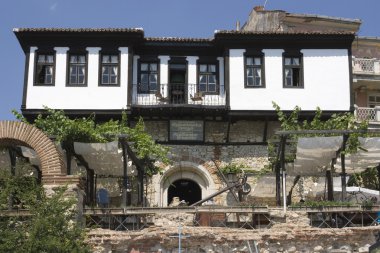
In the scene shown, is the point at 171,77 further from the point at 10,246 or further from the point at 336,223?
the point at 10,246

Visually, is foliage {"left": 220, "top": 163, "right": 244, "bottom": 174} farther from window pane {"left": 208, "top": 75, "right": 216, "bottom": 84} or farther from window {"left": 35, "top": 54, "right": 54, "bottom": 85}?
window {"left": 35, "top": 54, "right": 54, "bottom": 85}

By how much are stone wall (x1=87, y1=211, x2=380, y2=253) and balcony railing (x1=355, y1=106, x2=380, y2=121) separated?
1163 cm

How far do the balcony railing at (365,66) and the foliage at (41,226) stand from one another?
17.8m

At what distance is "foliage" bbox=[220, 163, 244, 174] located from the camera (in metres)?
25.7

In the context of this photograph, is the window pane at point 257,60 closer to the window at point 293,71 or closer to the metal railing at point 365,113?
the window at point 293,71

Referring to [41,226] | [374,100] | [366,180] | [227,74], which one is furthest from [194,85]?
[41,226]

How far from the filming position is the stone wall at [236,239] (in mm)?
15938

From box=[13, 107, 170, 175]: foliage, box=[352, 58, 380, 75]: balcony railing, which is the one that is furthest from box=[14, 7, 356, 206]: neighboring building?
box=[13, 107, 170, 175]: foliage

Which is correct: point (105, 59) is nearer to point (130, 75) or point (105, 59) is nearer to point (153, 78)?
point (130, 75)

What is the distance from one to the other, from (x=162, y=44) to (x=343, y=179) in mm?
10179

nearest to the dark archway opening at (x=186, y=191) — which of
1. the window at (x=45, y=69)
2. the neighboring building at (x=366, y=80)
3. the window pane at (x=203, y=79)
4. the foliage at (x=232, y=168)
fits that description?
the foliage at (x=232, y=168)

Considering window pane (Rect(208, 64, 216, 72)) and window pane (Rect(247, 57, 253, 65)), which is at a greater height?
window pane (Rect(247, 57, 253, 65))

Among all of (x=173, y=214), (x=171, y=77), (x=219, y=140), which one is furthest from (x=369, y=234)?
(x=171, y=77)

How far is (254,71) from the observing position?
2617cm
